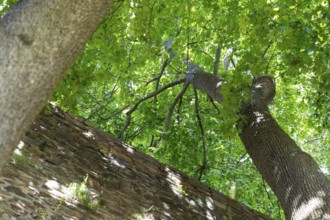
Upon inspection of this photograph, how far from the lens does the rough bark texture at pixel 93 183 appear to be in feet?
14.8

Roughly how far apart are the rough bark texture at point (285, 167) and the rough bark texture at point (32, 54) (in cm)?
352

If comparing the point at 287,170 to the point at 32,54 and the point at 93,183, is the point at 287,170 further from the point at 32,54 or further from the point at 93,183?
the point at 32,54

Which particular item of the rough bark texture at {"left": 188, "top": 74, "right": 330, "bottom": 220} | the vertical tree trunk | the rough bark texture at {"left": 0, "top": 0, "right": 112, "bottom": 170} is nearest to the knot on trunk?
the rough bark texture at {"left": 188, "top": 74, "right": 330, "bottom": 220}

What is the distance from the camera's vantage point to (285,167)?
18.6 feet

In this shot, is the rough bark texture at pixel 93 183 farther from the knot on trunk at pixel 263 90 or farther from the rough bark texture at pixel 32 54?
the rough bark texture at pixel 32 54

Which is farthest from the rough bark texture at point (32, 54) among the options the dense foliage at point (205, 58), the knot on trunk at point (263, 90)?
the knot on trunk at point (263, 90)

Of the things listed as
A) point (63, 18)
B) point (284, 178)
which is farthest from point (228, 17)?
point (63, 18)

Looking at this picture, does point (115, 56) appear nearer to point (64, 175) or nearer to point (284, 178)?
point (64, 175)

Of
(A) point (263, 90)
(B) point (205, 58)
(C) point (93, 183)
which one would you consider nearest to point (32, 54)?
(C) point (93, 183)

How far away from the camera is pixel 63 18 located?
8.39ft

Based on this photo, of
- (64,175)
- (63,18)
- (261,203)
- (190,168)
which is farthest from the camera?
(261,203)

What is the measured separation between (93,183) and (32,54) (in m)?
3.55

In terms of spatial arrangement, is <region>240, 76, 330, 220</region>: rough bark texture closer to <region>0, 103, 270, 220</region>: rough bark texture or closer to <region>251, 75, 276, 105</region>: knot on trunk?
<region>251, 75, 276, 105</region>: knot on trunk

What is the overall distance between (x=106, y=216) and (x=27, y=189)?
0.94 meters
